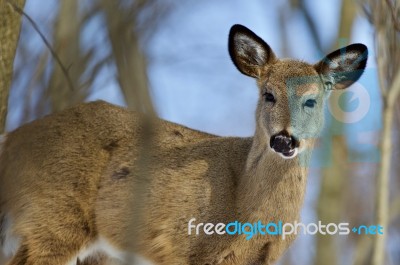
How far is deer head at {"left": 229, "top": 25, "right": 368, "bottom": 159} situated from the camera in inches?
282

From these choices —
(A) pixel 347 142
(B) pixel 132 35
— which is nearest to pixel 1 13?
(B) pixel 132 35

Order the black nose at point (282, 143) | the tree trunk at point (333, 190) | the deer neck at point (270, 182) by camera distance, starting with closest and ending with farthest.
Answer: the black nose at point (282, 143), the deer neck at point (270, 182), the tree trunk at point (333, 190)

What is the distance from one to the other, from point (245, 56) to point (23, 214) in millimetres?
2266

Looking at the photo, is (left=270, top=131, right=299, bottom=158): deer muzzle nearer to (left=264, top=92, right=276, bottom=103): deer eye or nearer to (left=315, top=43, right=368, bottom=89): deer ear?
(left=264, top=92, right=276, bottom=103): deer eye

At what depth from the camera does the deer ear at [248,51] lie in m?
7.84

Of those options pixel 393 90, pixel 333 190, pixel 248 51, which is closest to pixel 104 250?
pixel 248 51

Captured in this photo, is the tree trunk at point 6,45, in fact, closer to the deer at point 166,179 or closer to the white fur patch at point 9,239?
the deer at point 166,179

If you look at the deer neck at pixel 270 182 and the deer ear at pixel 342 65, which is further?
the deer ear at pixel 342 65

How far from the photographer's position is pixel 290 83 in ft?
24.5

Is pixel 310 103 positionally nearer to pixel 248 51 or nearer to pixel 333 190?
pixel 248 51

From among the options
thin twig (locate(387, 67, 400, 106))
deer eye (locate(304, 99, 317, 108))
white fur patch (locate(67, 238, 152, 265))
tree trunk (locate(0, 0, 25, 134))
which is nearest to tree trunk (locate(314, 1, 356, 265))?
thin twig (locate(387, 67, 400, 106))

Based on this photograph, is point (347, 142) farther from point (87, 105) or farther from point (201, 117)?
point (201, 117)

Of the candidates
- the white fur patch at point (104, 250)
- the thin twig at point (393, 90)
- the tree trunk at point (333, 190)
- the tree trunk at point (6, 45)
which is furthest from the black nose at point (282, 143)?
the tree trunk at point (333, 190)

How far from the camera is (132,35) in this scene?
6.10 m
